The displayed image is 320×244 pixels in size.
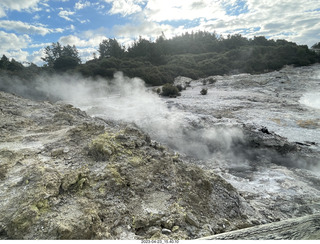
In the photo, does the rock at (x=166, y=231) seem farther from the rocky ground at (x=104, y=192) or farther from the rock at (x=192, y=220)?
the rock at (x=192, y=220)

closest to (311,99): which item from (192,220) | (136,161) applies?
(136,161)

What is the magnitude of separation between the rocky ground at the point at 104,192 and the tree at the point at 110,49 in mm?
33213

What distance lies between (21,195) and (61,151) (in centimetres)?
124

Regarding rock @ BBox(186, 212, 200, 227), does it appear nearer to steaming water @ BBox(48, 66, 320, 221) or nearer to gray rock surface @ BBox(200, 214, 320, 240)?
gray rock surface @ BBox(200, 214, 320, 240)

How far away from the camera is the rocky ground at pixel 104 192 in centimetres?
207

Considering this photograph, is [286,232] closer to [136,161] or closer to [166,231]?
[166,231]

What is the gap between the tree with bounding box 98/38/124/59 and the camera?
34.9 m

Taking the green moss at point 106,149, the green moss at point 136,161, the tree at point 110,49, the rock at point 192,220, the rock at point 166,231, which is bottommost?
the rock at point 192,220

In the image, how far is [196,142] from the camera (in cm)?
661

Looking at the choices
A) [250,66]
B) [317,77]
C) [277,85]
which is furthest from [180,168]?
[250,66]

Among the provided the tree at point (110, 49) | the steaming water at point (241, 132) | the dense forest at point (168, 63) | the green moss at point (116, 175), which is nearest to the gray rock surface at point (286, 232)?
the green moss at point (116, 175)

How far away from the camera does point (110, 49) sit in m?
37.2

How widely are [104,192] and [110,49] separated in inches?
1530

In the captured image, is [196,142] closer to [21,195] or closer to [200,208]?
[200,208]
